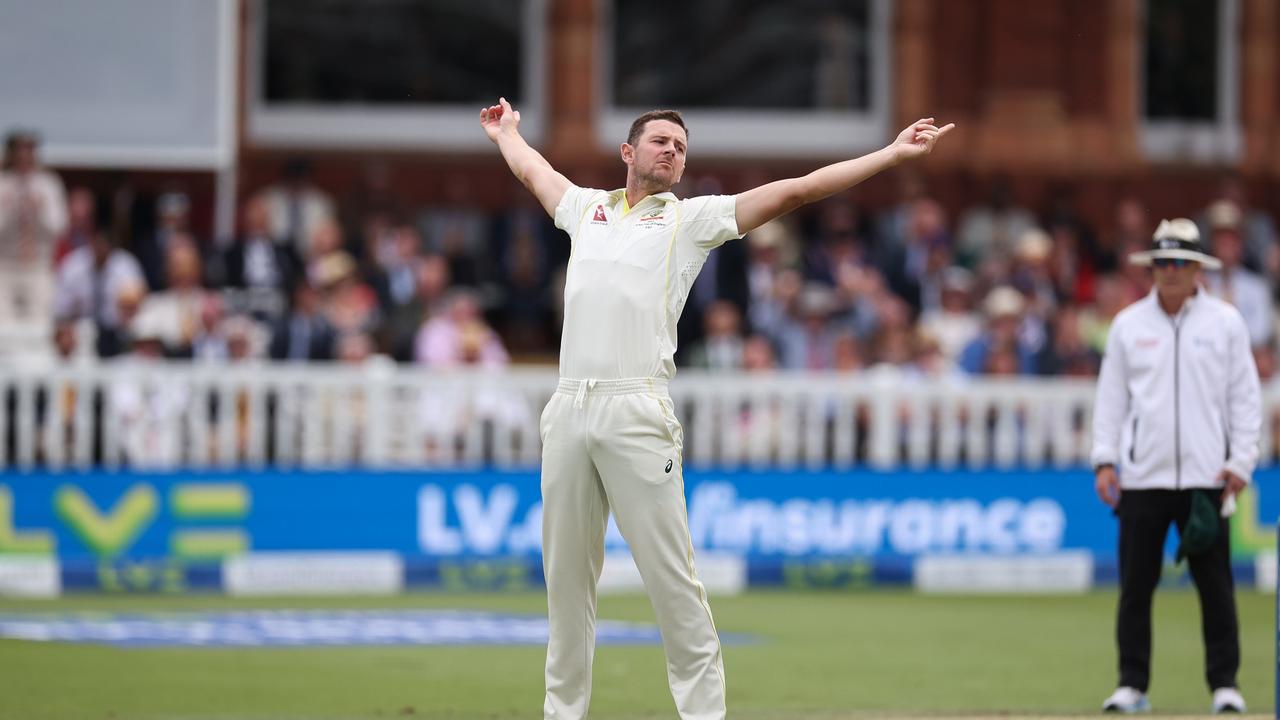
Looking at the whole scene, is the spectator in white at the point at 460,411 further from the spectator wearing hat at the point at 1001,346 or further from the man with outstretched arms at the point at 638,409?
the man with outstretched arms at the point at 638,409

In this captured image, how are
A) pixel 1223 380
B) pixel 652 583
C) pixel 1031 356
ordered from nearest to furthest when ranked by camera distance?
pixel 652 583, pixel 1223 380, pixel 1031 356

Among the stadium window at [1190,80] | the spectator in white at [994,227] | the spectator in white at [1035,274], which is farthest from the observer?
the stadium window at [1190,80]

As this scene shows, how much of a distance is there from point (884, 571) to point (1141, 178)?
8884 millimetres

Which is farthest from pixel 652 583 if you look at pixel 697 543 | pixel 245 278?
pixel 245 278

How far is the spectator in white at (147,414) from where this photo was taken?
1445cm

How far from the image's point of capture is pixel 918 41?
875 inches

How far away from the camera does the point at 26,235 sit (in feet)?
53.0

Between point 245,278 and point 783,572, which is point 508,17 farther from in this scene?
point 783,572

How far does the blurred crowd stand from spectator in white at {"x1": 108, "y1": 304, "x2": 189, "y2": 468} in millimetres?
537

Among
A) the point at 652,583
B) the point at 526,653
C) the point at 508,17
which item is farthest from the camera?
the point at 508,17

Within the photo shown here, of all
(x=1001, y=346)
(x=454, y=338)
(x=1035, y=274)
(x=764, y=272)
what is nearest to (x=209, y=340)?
(x=454, y=338)

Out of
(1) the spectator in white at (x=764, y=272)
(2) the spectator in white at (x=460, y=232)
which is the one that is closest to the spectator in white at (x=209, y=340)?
(2) the spectator in white at (x=460, y=232)

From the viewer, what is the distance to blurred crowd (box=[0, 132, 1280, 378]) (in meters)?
16.1

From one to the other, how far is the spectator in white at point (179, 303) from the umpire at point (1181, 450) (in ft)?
26.2
